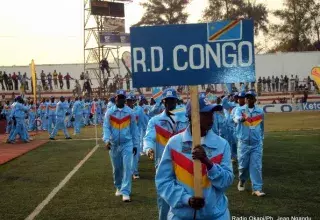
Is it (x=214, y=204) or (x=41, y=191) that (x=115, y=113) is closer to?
(x=41, y=191)

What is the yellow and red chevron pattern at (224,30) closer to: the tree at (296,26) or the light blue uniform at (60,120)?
the light blue uniform at (60,120)

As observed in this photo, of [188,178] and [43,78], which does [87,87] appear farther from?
[188,178]

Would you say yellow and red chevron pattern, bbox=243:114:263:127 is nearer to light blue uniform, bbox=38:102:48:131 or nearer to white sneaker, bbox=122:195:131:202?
white sneaker, bbox=122:195:131:202

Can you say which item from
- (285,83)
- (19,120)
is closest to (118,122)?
(19,120)

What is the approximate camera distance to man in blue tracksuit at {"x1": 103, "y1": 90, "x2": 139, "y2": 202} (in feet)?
32.5

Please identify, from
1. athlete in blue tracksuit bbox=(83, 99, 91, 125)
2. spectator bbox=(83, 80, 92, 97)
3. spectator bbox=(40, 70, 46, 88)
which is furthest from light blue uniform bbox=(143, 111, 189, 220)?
spectator bbox=(40, 70, 46, 88)

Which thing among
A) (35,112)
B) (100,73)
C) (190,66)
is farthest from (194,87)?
(100,73)

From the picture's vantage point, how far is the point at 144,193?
10.5 m

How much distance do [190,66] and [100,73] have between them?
3839 cm

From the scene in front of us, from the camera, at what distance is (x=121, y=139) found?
10.0 metres

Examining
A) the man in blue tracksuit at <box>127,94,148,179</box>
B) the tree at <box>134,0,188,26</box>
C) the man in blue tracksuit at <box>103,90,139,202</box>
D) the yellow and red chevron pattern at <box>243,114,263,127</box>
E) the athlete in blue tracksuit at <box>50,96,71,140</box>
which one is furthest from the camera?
the tree at <box>134,0,188,26</box>

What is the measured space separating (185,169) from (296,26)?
213 feet

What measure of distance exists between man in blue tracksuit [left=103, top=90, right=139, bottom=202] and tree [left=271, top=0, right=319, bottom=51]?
59.5 m

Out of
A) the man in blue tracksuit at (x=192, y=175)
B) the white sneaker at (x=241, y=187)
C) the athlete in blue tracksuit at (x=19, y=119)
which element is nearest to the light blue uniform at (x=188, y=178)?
the man in blue tracksuit at (x=192, y=175)
